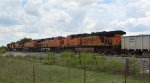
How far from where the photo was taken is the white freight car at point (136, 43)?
40.2 m

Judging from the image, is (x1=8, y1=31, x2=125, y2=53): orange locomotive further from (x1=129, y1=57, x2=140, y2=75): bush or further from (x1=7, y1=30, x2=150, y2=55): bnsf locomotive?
(x1=129, y1=57, x2=140, y2=75): bush

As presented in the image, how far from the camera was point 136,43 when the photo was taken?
139 feet

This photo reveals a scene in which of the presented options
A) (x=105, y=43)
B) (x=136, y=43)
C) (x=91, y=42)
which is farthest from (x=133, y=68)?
(x=91, y=42)

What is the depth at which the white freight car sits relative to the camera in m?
40.2

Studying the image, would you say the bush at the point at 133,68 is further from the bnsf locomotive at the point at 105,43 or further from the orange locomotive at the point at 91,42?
the orange locomotive at the point at 91,42

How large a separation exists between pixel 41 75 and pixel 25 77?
124cm

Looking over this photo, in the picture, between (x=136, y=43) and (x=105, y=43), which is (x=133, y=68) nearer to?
(x=136, y=43)

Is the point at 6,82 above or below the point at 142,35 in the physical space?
below

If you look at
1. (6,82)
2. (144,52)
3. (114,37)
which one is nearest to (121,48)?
(114,37)

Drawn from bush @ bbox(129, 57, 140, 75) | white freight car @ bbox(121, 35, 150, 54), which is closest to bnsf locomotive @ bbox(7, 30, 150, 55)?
white freight car @ bbox(121, 35, 150, 54)

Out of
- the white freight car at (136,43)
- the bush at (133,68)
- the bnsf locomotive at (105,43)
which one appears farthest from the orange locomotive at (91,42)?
the bush at (133,68)

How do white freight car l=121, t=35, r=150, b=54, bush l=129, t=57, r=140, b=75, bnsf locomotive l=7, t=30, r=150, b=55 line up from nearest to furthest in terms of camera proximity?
bush l=129, t=57, r=140, b=75
white freight car l=121, t=35, r=150, b=54
bnsf locomotive l=7, t=30, r=150, b=55

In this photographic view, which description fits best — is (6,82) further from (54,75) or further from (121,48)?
(121,48)

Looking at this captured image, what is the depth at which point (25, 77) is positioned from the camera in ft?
73.8
